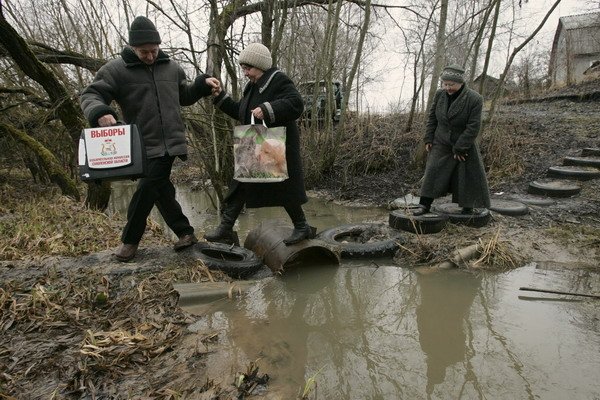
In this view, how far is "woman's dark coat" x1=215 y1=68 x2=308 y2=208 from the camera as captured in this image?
3.67 metres

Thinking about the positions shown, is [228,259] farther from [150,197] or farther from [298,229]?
[150,197]

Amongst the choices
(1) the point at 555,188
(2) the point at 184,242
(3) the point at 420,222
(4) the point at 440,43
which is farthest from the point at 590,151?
(2) the point at 184,242

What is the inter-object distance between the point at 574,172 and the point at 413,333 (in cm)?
658

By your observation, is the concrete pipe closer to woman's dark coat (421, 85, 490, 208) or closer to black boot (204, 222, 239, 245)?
black boot (204, 222, 239, 245)

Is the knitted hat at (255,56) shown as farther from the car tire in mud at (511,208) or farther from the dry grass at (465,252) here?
the car tire in mud at (511,208)

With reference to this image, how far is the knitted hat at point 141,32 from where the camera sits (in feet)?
10.9

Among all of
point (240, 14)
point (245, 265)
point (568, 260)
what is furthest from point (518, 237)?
point (240, 14)

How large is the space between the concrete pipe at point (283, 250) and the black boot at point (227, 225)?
33cm

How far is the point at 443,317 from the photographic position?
333cm

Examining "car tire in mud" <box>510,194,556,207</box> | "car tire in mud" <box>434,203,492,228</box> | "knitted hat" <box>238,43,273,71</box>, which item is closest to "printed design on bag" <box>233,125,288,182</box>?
"knitted hat" <box>238,43,273,71</box>

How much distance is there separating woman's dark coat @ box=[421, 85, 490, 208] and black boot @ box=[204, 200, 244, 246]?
2.73 m

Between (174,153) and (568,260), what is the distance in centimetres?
426

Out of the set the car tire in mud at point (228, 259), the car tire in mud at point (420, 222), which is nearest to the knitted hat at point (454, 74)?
the car tire in mud at point (420, 222)

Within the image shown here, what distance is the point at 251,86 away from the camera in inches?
152
